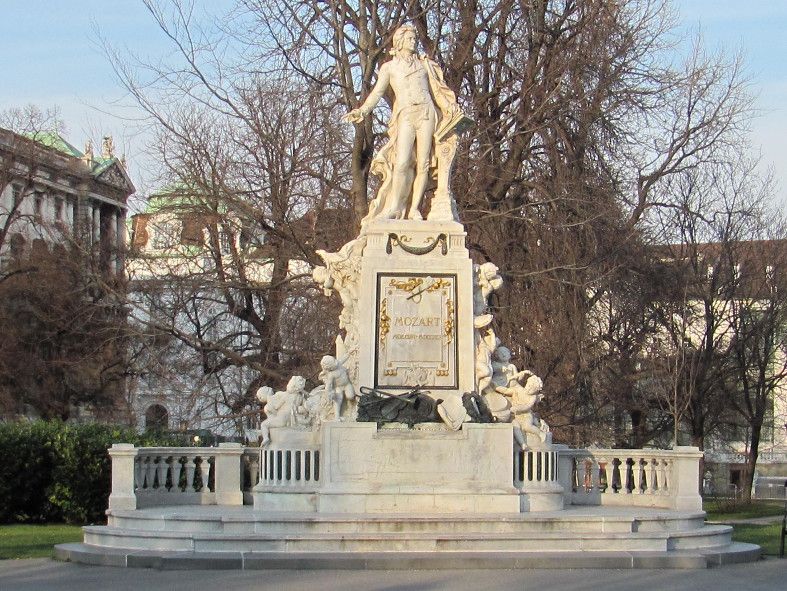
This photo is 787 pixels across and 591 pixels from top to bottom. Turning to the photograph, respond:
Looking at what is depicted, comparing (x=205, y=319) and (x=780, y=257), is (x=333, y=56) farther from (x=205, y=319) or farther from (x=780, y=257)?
(x=780, y=257)

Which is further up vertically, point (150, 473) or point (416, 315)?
point (416, 315)

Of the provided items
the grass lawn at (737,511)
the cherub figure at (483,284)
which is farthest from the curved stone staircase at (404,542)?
the grass lawn at (737,511)

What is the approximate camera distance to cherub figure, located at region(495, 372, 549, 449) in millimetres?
18516

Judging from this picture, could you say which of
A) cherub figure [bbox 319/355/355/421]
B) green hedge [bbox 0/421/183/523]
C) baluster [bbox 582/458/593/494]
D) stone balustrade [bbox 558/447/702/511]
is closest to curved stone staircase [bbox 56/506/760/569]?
cherub figure [bbox 319/355/355/421]

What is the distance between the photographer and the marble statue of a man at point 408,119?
19656mm

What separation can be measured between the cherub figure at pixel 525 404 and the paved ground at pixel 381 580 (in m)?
3.53

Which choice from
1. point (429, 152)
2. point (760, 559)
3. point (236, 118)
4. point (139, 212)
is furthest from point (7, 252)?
point (760, 559)

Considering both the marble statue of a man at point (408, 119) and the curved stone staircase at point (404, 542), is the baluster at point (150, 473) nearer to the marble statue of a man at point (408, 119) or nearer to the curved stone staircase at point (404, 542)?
the curved stone staircase at point (404, 542)

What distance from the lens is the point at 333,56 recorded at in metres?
29.4

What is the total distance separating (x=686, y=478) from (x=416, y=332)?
164 inches

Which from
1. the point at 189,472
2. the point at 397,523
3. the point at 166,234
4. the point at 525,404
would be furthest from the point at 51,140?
the point at 397,523

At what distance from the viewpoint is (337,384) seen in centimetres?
1845

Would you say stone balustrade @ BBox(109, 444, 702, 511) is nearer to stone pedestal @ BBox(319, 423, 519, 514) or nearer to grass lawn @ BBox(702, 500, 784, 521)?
stone pedestal @ BBox(319, 423, 519, 514)

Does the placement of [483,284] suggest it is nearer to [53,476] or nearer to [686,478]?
[686,478]
